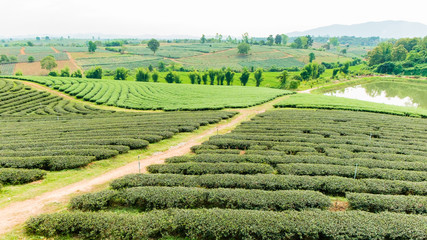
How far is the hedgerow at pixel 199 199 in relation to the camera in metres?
11.5

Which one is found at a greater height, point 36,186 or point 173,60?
point 173,60

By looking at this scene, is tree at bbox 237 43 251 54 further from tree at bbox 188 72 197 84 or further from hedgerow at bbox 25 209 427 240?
hedgerow at bbox 25 209 427 240

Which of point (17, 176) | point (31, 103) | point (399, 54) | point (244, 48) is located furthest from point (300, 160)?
point (244, 48)

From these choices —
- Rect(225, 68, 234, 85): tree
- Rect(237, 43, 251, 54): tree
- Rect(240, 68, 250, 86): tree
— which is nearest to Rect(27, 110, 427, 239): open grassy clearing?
Rect(240, 68, 250, 86): tree

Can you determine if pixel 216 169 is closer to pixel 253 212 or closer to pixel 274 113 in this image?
pixel 253 212

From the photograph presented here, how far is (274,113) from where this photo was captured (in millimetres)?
33781

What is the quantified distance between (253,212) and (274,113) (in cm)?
2499

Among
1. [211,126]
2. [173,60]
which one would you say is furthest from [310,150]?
[173,60]

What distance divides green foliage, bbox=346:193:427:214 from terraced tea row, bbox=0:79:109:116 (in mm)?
39991

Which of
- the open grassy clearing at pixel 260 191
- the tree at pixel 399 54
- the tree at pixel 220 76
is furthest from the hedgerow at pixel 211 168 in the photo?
Result: the tree at pixel 399 54

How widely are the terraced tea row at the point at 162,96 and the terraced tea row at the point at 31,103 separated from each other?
4594mm

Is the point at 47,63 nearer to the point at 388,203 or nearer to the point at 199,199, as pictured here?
the point at 199,199

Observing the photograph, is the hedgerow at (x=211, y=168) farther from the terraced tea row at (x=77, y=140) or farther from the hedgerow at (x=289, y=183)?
the terraced tea row at (x=77, y=140)

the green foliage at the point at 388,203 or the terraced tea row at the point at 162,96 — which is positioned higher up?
the terraced tea row at the point at 162,96
